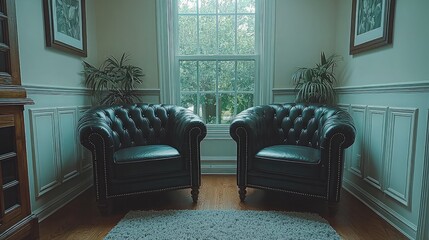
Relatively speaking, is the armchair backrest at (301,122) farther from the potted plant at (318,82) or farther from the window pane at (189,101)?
the window pane at (189,101)

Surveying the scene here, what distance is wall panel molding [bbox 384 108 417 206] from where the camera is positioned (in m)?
1.68

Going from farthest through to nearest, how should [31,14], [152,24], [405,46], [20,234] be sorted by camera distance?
[152,24]
[31,14]
[405,46]
[20,234]

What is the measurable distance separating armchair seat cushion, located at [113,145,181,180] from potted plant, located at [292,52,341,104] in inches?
59.2

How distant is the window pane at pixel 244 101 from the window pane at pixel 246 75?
0.24 feet

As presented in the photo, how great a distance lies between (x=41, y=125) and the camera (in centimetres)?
192

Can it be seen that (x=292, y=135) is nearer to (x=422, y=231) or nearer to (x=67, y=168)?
(x=422, y=231)

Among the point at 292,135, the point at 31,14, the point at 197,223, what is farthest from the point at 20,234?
the point at 292,135


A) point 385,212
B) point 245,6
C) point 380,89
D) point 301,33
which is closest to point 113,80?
point 245,6

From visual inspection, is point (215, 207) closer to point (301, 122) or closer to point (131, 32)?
point (301, 122)

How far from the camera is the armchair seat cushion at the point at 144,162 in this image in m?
1.93

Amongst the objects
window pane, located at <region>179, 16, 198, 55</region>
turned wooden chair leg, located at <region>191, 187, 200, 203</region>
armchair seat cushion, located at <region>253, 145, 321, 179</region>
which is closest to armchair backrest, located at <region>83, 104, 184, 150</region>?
turned wooden chair leg, located at <region>191, 187, 200, 203</region>

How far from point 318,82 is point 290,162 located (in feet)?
3.52

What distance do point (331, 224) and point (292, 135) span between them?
0.90m

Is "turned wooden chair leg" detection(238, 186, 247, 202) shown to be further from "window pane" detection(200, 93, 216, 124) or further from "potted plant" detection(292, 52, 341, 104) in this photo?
"potted plant" detection(292, 52, 341, 104)
